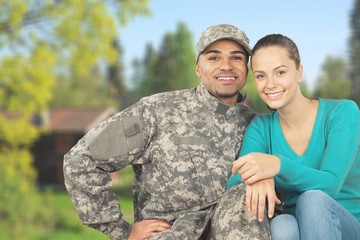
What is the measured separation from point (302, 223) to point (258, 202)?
0.58ft

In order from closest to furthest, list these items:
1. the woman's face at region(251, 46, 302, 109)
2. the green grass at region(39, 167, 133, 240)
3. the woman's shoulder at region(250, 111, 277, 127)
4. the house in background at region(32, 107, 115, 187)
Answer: the woman's face at region(251, 46, 302, 109) < the woman's shoulder at region(250, 111, 277, 127) < the green grass at region(39, 167, 133, 240) < the house in background at region(32, 107, 115, 187)

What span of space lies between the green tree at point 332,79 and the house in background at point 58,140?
10.6 meters

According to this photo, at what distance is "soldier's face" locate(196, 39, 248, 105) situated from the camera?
2.78m

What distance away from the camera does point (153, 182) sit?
2822mm

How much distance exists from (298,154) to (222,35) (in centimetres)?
69

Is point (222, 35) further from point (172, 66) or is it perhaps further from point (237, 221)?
point (172, 66)

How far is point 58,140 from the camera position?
27281mm

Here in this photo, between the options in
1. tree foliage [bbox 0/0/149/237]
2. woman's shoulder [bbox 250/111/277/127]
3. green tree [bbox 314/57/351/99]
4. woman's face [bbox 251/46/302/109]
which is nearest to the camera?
woman's face [bbox 251/46/302/109]

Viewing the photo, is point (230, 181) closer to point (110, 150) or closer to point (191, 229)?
point (191, 229)

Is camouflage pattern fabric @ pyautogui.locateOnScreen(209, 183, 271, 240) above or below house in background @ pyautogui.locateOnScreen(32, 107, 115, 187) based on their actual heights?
above

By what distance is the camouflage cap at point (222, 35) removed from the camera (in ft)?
8.98

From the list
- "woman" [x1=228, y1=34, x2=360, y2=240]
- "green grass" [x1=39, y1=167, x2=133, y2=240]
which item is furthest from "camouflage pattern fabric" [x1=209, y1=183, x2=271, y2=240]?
"green grass" [x1=39, y1=167, x2=133, y2=240]

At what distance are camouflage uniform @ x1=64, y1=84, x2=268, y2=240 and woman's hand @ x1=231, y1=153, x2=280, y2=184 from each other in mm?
589

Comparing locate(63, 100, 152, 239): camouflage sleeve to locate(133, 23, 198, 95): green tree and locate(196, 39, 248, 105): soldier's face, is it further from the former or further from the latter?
locate(133, 23, 198, 95): green tree
